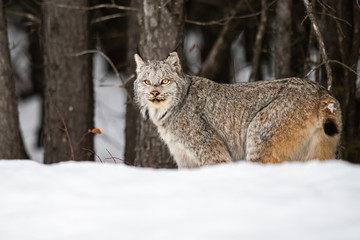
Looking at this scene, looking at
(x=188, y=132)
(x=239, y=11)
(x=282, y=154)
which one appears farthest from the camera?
(x=239, y=11)

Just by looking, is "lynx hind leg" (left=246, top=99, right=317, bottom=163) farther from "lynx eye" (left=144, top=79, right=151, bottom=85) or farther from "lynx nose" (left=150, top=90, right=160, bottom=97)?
"lynx eye" (left=144, top=79, right=151, bottom=85)

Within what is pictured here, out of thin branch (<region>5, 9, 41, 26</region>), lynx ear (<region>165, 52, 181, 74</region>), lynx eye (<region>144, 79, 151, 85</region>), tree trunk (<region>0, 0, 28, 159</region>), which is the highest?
thin branch (<region>5, 9, 41, 26</region>)

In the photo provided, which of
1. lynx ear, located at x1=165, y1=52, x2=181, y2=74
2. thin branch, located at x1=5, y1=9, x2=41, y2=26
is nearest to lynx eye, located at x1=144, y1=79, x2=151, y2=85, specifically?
lynx ear, located at x1=165, y1=52, x2=181, y2=74

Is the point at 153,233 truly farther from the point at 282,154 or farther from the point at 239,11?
the point at 239,11

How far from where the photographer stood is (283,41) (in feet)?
20.8

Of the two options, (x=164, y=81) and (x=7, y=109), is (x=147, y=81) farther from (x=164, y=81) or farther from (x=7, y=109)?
(x=7, y=109)

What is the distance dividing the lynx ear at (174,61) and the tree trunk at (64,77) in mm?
2121

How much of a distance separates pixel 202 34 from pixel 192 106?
748 cm

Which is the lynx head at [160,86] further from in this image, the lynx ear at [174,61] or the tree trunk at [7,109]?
the tree trunk at [7,109]

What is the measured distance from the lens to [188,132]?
16.7 feet

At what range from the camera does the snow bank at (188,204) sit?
265cm

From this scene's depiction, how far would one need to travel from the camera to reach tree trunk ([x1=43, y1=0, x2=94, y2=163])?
6844 millimetres

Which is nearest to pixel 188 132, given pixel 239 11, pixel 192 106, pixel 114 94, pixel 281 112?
pixel 192 106

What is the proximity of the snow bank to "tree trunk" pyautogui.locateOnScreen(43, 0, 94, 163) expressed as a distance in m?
3.44
